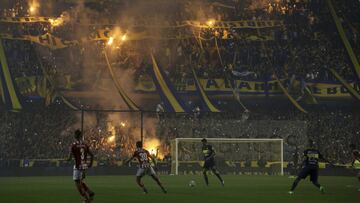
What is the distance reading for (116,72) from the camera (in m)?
54.3

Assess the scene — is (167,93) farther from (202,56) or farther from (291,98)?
(291,98)

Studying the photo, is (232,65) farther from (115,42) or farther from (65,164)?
(65,164)

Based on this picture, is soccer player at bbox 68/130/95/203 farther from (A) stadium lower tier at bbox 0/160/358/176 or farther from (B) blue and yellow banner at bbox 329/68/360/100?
(B) blue and yellow banner at bbox 329/68/360/100

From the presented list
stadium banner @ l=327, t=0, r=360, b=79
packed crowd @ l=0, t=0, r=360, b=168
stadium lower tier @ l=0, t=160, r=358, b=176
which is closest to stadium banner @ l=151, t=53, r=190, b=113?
packed crowd @ l=0, t=0, r=360, b=168

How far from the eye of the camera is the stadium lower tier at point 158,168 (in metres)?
42.3

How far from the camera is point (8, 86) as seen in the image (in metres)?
50.7

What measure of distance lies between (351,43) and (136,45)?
18187mm

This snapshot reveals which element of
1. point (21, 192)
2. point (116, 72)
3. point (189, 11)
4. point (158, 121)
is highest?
point (189, 11)

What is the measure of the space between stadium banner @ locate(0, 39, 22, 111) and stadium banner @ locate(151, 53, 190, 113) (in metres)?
11.2

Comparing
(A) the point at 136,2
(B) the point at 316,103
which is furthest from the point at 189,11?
(B) the point at 316,103

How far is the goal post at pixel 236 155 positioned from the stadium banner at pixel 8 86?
12439 mm

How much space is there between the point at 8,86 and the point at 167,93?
1250cm

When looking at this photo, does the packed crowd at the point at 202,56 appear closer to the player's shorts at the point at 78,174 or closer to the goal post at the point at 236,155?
the goal post at the point at 236,155

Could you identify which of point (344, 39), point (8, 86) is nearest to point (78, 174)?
point (8, 86)
